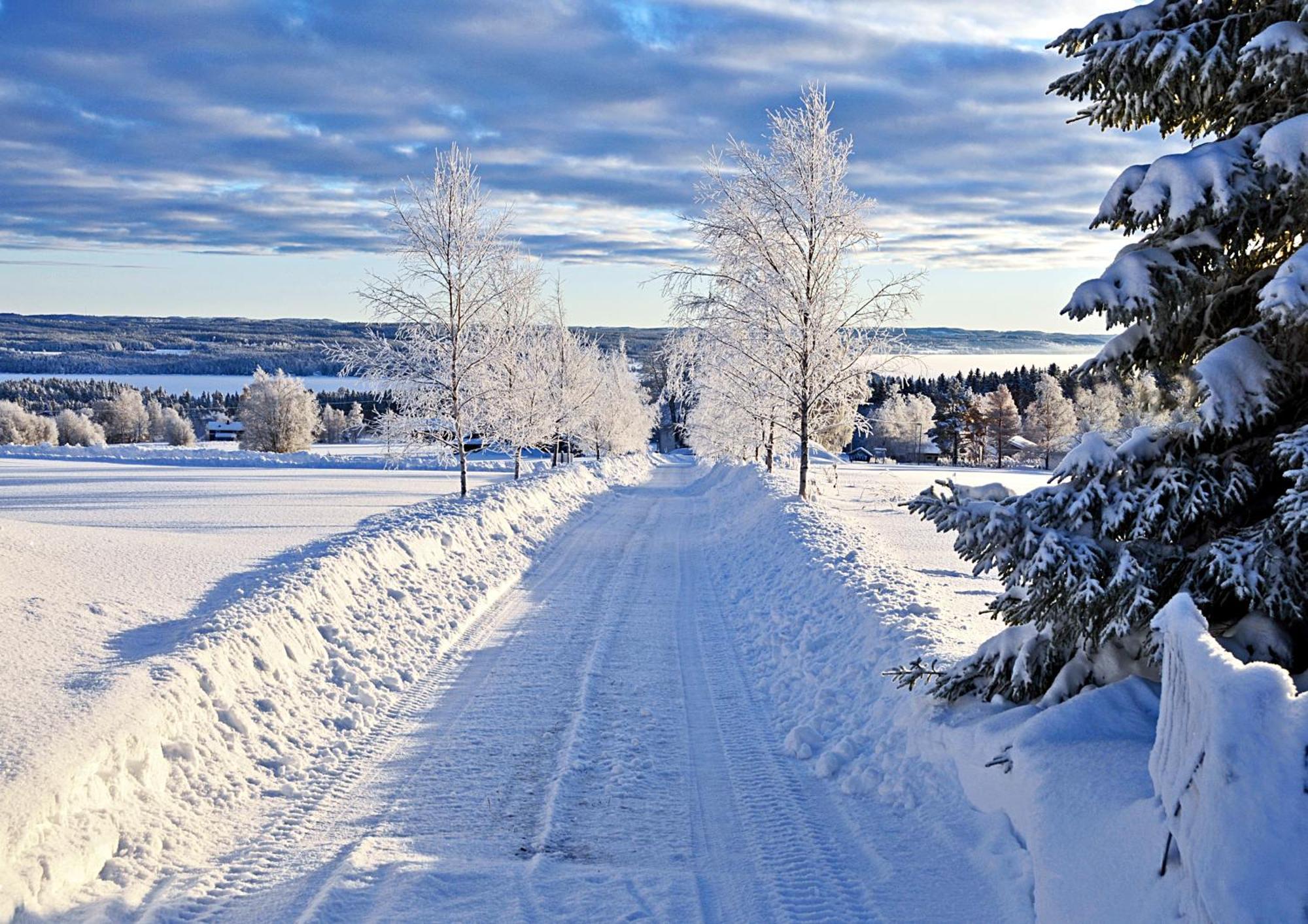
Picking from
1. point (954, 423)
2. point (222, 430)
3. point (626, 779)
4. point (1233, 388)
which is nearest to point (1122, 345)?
point (1233, 388)

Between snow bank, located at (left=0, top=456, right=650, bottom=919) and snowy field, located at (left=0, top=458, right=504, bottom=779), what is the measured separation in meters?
0.27

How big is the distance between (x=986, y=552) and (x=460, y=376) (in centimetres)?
1924

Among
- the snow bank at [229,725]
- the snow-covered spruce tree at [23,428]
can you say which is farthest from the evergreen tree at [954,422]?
the snow-covered spruce tree at [23,428]

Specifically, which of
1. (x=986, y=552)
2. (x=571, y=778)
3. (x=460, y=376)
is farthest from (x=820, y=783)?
(x=460, y=376)

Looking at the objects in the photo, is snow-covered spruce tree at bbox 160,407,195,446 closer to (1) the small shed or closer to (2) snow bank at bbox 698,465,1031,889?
(1) the small shed

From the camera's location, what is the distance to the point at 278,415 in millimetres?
73938

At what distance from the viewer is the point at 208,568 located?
36.9 feet

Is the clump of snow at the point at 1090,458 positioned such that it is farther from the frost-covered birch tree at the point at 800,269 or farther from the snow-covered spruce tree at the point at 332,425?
the snow-covered spruce tree at the point at 332,425

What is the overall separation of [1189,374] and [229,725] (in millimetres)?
7224

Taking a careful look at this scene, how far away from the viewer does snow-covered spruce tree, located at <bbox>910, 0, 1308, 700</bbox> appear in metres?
4.39

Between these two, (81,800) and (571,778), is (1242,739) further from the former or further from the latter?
(81,800)

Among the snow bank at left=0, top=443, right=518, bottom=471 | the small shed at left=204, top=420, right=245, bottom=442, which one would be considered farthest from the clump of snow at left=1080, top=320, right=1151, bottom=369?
the small shed at left=204, top=420, right=245, bottom=442

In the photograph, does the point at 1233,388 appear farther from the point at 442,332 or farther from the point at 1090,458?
the point at 442,332

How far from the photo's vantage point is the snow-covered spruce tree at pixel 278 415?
7400cm
